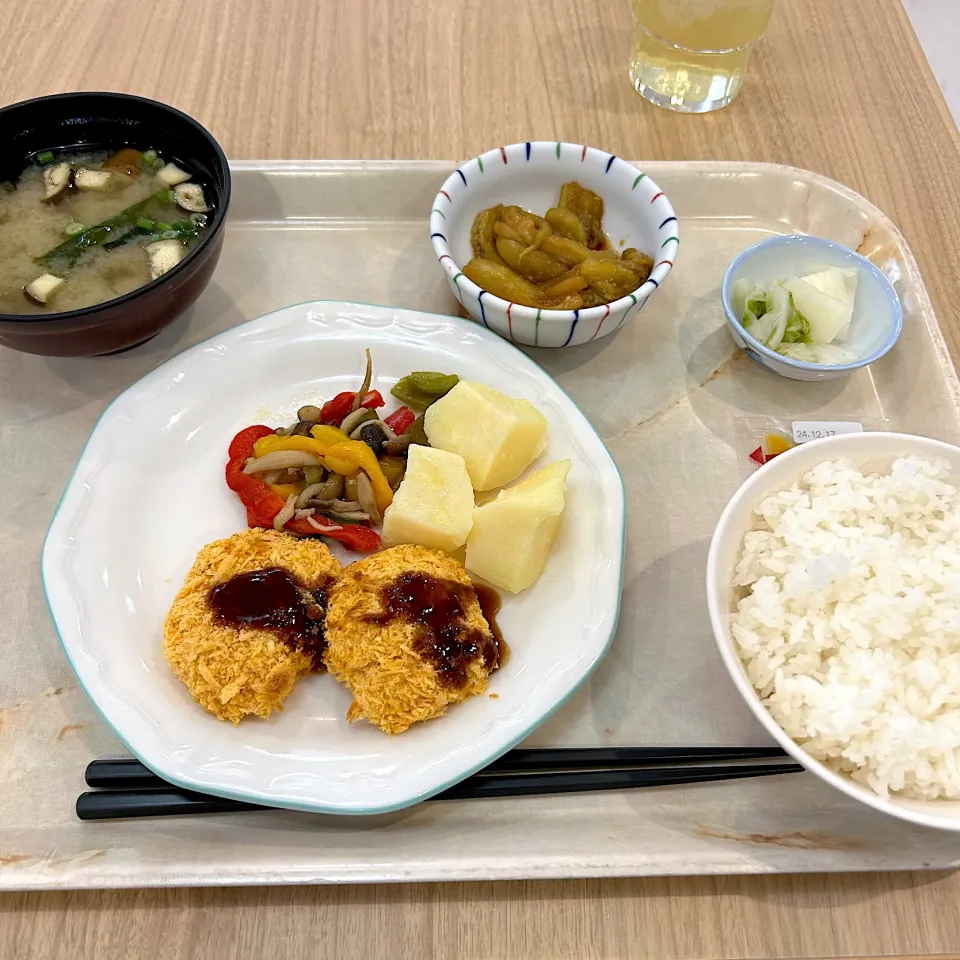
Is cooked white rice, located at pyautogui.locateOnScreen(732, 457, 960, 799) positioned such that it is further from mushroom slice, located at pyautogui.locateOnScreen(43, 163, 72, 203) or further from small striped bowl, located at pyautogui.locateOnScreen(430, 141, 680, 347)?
mushroom slice, located at pyautogui.locateOnScreen(43, 163, 72, 203)

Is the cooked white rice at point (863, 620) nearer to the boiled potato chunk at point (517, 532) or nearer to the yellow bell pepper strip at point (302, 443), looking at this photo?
the boiled potato chunk at point (517, 532)

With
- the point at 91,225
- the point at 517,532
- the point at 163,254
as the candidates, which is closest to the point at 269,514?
the point at 517,532

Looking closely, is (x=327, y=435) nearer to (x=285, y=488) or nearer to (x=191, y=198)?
(x=285, y=488)

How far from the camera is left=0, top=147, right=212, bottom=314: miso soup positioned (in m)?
2.12

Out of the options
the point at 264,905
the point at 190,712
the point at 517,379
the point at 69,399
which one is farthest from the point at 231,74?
the point at 264,905

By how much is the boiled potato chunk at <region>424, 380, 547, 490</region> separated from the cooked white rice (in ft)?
1.99

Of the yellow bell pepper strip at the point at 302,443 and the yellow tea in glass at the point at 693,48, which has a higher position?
the yellow tea in glass at the point at 693,48

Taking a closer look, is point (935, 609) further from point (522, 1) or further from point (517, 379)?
point (522, 1)

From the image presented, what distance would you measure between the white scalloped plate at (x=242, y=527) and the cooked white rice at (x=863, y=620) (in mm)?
363

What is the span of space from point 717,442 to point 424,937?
1.51 meters

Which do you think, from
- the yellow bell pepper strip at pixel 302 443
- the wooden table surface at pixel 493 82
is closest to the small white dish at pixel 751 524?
the wooden table surface at pixel 493 82

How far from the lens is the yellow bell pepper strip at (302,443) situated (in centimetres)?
204

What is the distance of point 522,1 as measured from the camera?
3.27 metres

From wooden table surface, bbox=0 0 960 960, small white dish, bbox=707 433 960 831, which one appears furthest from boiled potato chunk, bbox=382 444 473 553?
wooden table surface, bbox=0 0 960 960
